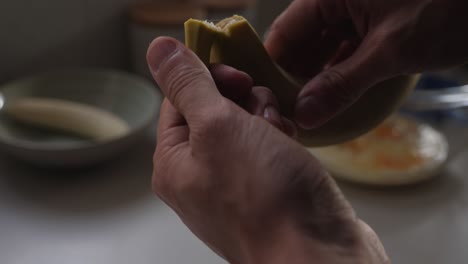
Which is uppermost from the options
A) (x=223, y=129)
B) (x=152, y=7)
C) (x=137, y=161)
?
(x=223, y=129)

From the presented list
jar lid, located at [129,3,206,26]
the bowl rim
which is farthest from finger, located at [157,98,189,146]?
jar lid, located at [129,3,206,26]

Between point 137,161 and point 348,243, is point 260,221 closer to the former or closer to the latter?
point 348,243

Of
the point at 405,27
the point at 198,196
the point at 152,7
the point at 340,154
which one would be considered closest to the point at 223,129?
the point at 198,196

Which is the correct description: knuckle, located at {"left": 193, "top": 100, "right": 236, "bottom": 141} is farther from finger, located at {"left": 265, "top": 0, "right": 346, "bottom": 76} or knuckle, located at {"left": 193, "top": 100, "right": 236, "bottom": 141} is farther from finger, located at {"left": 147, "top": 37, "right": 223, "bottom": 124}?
finger, located at {"left": 265, "top": 0, "right": 346, "bottom": 76}

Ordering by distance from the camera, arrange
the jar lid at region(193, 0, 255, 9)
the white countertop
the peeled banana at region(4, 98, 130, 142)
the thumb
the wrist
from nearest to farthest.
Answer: the wrist, the thumb, the white countertop, the peeled banana at region(4, 98, 130, 142), the jar lid at region(193, 0, 255, 9)

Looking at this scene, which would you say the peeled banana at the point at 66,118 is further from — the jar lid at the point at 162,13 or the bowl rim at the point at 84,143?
the jar lid at the point at 162,13

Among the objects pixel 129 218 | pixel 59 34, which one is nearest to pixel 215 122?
pixel 129 218

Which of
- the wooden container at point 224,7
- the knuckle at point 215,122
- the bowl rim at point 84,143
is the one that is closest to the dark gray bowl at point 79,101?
the bowl rim at point 84,143

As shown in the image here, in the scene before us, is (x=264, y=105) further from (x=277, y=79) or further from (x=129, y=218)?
(x=129, y=218)
